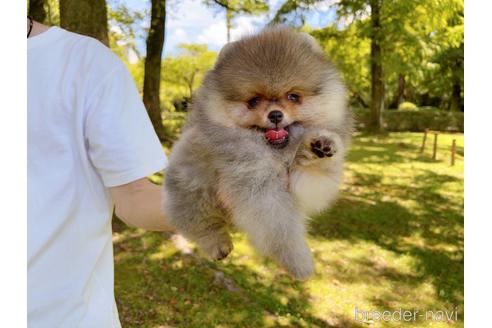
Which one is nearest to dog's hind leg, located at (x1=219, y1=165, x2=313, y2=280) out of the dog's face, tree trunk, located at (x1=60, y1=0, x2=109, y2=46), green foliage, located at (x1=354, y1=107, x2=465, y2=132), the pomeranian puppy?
the pomeranian puppy

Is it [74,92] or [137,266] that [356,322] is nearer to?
[137,266]

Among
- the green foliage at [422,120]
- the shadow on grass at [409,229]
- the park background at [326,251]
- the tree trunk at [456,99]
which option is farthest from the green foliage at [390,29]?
the tree trunk at [456,99]

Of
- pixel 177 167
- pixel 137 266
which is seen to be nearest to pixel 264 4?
pixel 137 266

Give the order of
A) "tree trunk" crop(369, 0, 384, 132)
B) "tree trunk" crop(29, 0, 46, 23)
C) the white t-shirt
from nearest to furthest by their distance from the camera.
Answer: the white t-shirt
"tree trunk" crop(29, 0, 46, 23)
"tree trunk" crop(369, 0, 384, 132)

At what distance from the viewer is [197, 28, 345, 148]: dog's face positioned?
1265 millimetres

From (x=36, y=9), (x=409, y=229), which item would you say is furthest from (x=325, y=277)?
(x=36, y=9)

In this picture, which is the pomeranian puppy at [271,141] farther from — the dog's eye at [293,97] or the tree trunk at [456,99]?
the tree trunk at [456,99]

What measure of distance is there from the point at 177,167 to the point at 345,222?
6265 millimetres

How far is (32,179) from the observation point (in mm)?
1677

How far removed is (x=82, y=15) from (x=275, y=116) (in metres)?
3.57

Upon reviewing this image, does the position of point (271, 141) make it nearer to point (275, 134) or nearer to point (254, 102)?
point (275, 134)

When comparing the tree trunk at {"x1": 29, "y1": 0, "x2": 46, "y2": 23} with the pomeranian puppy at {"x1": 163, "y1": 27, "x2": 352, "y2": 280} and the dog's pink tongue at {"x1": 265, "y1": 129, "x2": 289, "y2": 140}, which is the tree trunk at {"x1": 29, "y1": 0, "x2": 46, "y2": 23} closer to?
the pomeranian puppy at {"x1": 163, "y1": 27, "x2": 352, "y2": 280}

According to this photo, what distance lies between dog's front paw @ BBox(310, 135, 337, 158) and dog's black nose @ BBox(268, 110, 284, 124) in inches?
4.6

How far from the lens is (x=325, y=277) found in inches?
223
